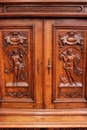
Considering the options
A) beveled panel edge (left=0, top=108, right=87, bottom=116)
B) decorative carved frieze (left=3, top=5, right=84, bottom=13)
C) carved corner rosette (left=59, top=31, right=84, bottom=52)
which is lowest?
beveled panel edge (left=0, top=108, right=87, bottom=116)

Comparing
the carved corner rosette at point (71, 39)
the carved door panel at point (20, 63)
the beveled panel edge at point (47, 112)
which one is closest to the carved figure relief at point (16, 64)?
the carved door panel at point (20, 63)

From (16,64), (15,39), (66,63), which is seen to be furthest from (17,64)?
Result: (66,63)

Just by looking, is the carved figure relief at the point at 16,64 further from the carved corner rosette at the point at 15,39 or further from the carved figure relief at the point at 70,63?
the carved figure relief at the point at 70,63

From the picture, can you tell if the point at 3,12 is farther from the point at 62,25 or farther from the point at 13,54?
the point at 62,25

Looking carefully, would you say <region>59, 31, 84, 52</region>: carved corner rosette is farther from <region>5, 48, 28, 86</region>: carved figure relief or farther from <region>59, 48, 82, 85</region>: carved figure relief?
<region>5, 48, 28, 86</region>: carved figure relief

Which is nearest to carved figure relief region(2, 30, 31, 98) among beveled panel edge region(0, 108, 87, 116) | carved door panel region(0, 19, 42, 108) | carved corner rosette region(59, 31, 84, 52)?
carved door panel region(0, 19, 42, 108)

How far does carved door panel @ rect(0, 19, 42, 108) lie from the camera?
1.17m

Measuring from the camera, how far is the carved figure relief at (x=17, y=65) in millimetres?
1203

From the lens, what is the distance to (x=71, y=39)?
118 cm

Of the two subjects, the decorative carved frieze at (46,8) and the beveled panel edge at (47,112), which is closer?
the decorative carved frieze at (46,8)

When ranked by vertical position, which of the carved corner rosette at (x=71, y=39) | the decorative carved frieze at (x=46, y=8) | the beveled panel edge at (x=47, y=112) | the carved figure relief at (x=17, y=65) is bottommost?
the beveled panel edge at (x=47, y=112)

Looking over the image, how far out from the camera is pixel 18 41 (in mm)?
1188

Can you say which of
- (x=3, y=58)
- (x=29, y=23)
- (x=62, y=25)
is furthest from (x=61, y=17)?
(x=3, y=58)

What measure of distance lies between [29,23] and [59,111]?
2.05 feet
